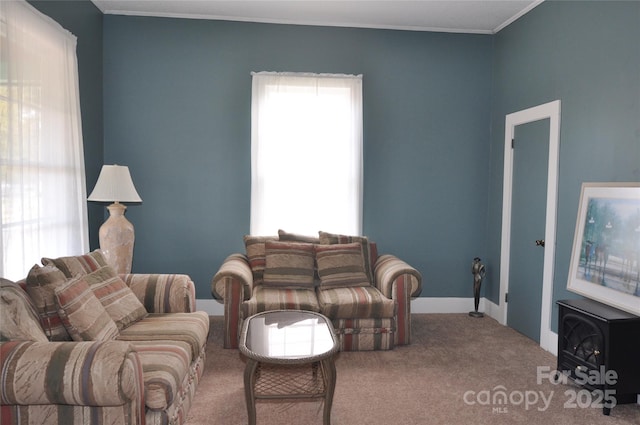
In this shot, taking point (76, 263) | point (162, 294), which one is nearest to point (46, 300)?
point (76, 263)

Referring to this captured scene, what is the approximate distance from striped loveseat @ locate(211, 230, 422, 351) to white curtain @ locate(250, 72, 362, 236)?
362mm

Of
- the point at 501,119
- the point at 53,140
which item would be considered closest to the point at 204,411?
the point at 53,140

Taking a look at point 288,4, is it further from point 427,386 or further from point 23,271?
point 427,386

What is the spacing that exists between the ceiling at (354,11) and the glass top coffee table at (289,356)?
293cm

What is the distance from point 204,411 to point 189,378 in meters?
0.23

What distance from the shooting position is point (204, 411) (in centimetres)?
285

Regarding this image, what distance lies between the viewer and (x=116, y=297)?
9.71 ft

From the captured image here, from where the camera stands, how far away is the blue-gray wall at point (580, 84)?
3.22 meters

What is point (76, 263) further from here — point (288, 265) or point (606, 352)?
point (606, 352)

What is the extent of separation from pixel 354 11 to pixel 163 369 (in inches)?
145

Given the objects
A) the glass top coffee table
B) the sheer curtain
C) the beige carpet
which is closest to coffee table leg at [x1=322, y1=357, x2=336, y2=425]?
the glass top coffee table

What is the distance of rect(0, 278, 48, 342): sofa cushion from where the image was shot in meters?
2.09

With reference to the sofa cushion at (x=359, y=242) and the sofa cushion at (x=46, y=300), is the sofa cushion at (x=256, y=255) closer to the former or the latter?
the sofa cushion at (x=359, y=242)

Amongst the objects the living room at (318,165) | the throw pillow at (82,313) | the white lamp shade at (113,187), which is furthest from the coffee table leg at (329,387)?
the living room at (318,165)
